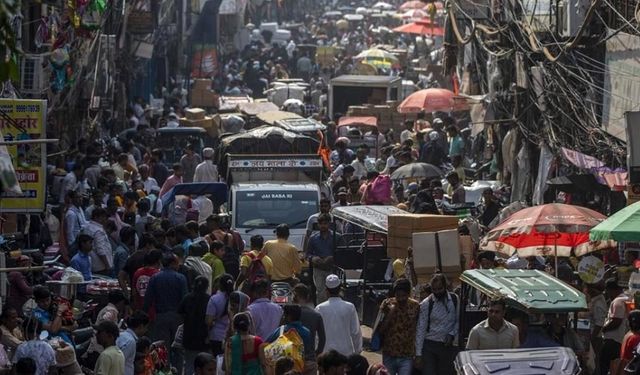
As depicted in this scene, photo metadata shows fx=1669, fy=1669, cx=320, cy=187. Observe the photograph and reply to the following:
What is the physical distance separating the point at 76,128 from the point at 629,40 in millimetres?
10702

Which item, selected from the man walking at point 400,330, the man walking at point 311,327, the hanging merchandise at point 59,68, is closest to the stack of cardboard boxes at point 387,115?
the hanging merchandise at point 59,68

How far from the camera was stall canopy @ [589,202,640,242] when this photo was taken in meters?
13.3

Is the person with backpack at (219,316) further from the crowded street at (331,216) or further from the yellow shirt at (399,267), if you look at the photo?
the yellow shirt at (399,267)

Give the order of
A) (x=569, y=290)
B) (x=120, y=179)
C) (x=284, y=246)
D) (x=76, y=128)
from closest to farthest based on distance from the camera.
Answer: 1. (x=569, y=290)
2. (x=284, y=246)
3. (x=120, y=179)
4. (x=76, y=128)

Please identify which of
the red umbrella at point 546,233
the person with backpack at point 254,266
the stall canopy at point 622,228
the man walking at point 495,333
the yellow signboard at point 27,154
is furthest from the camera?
the red umbrella at point 546,233

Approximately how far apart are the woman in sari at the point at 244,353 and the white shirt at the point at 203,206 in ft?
28.1

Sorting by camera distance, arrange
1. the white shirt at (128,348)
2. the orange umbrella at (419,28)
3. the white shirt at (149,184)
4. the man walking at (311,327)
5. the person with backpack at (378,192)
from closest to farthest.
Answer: the white shirt at (128,348), the man walking at (311,327), the person with backpack at (378,192), the white shirt at (149,184), the orange umbrella at (419,28)

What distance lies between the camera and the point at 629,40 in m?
19.5

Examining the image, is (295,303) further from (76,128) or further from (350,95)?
(350,95)

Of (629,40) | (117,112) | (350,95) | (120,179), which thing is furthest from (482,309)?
(350,95)

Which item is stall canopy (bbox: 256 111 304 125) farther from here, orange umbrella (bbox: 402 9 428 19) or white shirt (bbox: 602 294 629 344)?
orange umbrella (bbox: 402 9 428 19)

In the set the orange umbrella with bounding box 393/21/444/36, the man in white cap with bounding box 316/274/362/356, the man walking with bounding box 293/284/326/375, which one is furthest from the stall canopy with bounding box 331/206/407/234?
the orange umbrella with bounding box 393/21/444/36

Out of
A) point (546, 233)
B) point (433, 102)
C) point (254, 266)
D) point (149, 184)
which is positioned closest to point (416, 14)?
point (433, 102)

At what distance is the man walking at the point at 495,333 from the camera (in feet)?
40.5
